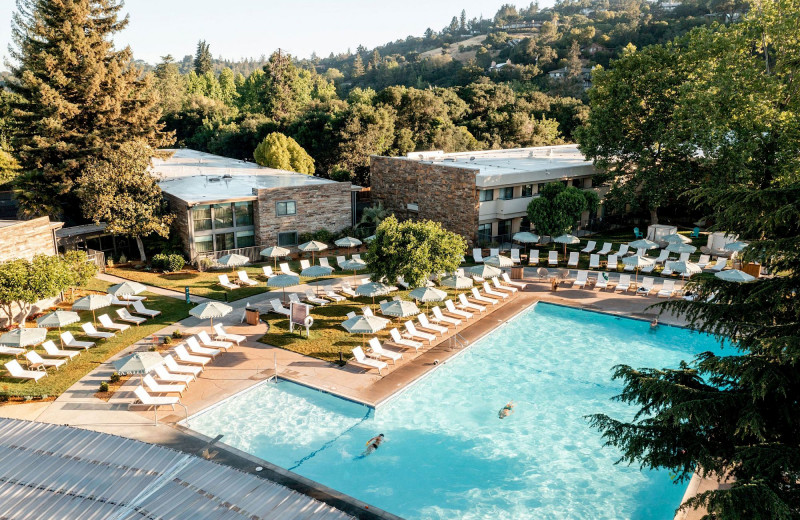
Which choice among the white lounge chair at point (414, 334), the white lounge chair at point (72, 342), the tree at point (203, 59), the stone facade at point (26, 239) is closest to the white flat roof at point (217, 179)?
the stone facade at point (26, 239)

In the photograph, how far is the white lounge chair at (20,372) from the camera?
1848 cm

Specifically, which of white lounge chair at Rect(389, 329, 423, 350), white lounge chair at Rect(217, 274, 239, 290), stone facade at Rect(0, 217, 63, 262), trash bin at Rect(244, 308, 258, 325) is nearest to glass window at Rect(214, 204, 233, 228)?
white lounge chair at Rect(217, 274, 239, 290)

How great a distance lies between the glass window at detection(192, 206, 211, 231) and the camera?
32344 millimetres

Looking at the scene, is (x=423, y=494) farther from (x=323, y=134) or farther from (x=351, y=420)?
(x=323, y=134)

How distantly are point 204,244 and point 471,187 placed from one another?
15.4 meters

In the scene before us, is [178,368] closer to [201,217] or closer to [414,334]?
[414,334]

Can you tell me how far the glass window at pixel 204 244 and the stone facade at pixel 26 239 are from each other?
303 inches

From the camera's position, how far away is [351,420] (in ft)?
56.2

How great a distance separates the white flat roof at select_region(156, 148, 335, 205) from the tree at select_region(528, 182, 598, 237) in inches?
496

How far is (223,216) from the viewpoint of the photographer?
33.3m

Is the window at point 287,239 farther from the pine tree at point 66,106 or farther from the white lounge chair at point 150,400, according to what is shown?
the white lounge chair at point 150,400

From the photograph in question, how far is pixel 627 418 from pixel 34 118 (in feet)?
114

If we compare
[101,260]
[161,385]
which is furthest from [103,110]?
[161,385]

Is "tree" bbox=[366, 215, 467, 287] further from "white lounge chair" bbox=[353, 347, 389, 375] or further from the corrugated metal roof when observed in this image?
the corrugated metal roof
